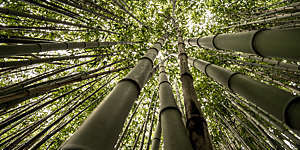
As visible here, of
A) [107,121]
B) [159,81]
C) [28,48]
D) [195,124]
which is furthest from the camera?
[159,81]

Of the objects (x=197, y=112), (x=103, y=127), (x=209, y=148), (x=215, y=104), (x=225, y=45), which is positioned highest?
(x=225, y=45)

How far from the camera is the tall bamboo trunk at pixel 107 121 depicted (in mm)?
726

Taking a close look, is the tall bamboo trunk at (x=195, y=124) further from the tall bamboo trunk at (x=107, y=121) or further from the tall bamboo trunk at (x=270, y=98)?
the tall bamboo trunk at (x=107, y=121)

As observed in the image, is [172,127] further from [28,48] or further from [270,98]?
[28,48]

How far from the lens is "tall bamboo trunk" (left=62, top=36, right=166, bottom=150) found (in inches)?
28.6

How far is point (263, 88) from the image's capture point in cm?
124

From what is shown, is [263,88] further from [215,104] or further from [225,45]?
[215,104]

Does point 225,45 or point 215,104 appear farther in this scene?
point 215,104

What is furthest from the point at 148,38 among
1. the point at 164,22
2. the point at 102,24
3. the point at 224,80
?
the point at 224,80

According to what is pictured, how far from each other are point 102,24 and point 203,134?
4.61 metres

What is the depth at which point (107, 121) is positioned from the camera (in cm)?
89

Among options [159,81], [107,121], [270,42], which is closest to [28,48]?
[107,121]

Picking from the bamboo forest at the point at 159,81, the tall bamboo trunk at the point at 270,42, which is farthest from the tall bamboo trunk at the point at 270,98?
the tall bamboo trunk at the point at 270,42

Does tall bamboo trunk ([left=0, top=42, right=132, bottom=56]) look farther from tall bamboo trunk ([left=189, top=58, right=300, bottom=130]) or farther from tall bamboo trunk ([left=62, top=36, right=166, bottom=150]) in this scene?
tall bamboo trunk ([left=189, top=58, right=300, bottom=130])
